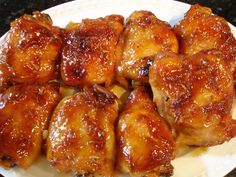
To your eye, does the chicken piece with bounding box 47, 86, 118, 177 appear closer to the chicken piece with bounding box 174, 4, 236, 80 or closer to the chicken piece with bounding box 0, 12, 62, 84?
the chicken piece with bounding box 0, 12, 62, 84

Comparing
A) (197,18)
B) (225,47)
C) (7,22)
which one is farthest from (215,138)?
(7,22)

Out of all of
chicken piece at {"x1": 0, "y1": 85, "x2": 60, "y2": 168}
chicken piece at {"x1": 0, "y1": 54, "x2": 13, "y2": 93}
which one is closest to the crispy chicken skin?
chicken piece at {"x1": 0, "y1": 85, "x2": 60, "y2": 168}

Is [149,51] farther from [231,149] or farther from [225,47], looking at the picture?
[231,149]

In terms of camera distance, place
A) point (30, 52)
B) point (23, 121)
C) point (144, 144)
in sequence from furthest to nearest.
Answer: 1. point (30, 52)
2. point (23, 121)
3. point (144, 144)

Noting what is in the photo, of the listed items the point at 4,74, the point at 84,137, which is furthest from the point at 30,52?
the point at 84,137

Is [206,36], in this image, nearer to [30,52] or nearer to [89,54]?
[89,54]

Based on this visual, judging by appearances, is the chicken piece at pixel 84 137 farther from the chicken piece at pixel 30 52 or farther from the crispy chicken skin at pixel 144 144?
the chicken piece at pixel 30 52

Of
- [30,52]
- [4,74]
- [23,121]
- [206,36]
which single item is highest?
[206,36]
